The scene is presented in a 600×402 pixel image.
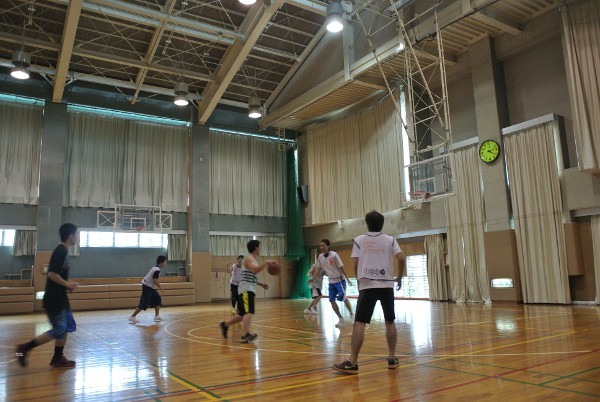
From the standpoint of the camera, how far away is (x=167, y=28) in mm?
17734

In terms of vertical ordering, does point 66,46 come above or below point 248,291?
above

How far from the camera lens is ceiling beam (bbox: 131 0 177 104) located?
16969mm

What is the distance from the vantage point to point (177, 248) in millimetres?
23266

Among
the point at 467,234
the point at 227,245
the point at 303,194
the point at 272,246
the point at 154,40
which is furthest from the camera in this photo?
the point at 272,246

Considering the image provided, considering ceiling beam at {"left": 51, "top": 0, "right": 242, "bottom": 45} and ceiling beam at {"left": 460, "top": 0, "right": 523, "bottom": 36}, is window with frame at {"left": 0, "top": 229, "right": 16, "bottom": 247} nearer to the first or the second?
ceiling beam at {"left": 51, "top": 0, "right": 242, "bottom": 45}

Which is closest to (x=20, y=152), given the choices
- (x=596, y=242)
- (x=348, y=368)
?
(x=348, y=368)

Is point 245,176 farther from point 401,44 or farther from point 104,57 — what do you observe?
point 401,44

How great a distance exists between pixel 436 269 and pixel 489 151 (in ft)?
16.6

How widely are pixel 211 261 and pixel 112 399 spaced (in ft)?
66.4

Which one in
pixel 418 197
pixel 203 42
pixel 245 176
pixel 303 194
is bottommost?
pixel 418 197

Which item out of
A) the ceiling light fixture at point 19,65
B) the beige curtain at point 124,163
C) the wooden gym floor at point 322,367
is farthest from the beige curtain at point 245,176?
the wooden gym floor at point 322,367

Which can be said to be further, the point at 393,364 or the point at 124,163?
the point at 124,163

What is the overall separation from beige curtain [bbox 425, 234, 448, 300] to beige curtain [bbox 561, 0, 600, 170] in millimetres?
6410

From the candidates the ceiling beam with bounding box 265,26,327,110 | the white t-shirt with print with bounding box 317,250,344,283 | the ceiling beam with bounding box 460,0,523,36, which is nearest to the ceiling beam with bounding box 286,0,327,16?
the ceiling beam with bounding box 265,26,327,110
